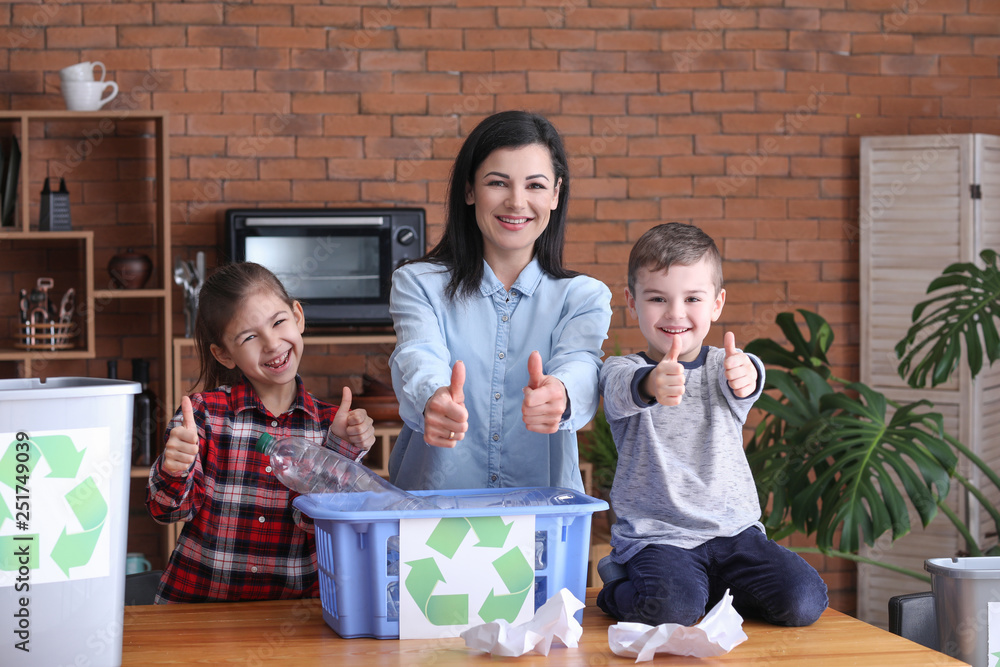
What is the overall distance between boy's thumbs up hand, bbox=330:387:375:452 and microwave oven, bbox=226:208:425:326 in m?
1.76

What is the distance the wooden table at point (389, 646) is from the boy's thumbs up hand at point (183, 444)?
0.72 feet

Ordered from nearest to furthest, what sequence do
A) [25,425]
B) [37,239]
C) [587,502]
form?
[25,425] < [587,502] < [37,239]

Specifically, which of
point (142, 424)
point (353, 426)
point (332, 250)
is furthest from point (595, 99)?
point (353, 426)

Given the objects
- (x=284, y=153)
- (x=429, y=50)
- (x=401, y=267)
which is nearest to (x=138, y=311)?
(x=284, y=153)

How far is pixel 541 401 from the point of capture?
1.26 meters

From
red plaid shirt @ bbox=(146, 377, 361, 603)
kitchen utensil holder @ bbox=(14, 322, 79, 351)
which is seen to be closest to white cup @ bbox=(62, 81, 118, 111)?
kitchen utensil holder @ bbox=(14, 322, 79, 351)

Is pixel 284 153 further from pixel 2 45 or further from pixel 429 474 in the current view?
pixel 429 474

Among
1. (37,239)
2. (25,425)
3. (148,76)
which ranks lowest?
(25,425)

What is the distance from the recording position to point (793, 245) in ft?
12.5

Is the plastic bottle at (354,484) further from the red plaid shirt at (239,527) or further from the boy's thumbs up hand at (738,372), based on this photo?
the boy's thumbs up hand at (738,372)

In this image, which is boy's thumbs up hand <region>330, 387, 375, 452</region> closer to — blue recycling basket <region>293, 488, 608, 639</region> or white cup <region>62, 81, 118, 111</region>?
blue recycling basket <region>293, 488, 608, 639</region>

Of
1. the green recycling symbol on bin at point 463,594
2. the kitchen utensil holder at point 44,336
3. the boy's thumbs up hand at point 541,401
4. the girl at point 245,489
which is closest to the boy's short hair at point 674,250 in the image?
the boy's thumbs up hand at point 541,401

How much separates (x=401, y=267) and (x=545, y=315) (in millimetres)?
286

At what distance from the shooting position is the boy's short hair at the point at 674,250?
1364 mm
